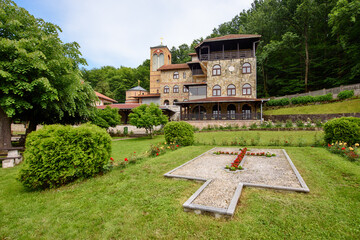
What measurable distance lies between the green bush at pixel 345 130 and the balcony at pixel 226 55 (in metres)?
20.6

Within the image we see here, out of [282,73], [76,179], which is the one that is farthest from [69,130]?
[282,73]

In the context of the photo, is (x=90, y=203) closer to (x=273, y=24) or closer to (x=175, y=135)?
(x=175, y=135)

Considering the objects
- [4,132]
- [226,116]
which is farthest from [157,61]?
[4,132]

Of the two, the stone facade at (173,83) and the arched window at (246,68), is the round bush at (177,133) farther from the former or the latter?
the stone facade at (173,83)

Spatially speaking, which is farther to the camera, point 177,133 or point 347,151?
point 177,133

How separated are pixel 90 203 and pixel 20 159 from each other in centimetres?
735

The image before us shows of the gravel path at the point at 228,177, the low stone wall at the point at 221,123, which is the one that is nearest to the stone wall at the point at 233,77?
the low stone wall at the point at 221,123

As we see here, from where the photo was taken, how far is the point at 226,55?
27.9m

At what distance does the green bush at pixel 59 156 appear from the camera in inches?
169

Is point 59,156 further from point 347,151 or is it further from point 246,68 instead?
point 246,68

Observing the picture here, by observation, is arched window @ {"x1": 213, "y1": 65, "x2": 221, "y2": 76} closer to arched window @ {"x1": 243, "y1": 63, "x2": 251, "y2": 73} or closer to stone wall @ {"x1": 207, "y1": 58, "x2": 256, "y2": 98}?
stone wall @ {"x1": 207, "y1": 58, "x2": 256, "y2": 98}

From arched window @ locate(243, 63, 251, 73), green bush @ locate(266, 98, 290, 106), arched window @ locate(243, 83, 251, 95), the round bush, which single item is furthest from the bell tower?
the round bush

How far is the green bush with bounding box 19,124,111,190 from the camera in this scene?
4.29m

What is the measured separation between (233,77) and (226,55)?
3.99 meters
